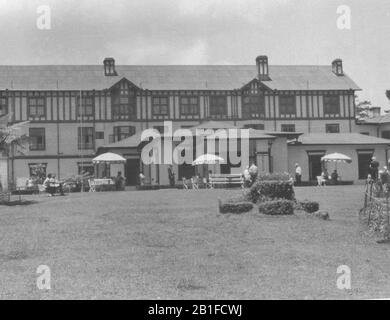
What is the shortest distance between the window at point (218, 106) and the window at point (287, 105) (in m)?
4.77

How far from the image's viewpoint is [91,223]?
15320 millimetres

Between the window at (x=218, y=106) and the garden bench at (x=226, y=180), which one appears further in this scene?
the window at (x=218, y=106)

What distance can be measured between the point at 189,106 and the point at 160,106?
2.45m

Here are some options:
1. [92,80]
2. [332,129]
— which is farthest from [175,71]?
[332,129]

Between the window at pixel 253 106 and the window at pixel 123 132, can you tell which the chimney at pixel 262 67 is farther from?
the window at pixel 123 132

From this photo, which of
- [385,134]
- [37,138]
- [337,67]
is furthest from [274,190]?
[337,67]

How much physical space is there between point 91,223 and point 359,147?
30.3 m

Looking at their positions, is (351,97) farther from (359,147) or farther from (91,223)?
(91,223)

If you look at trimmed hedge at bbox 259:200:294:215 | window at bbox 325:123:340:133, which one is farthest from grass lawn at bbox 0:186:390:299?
window at bbox 325:123:340:133

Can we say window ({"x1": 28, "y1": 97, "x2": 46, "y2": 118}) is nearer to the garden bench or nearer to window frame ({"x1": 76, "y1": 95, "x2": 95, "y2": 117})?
window frame ({"x1": 76, "y1": 95, "x2": 95, "y2": 117})

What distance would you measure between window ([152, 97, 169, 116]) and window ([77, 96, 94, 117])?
16.8ft

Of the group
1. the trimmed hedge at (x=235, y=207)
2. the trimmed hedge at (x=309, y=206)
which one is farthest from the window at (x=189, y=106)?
the trimmed hedge at (x=309, y=206)

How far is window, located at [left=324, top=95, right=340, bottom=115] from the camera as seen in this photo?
50.6m

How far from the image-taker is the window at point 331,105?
166 feet
